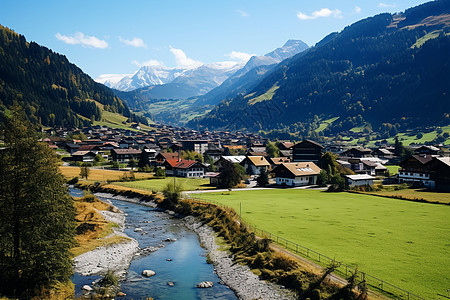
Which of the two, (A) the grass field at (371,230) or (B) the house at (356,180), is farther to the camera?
(B) the house at (356,180)

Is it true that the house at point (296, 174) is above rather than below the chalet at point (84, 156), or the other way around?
below

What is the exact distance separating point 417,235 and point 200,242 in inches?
1059

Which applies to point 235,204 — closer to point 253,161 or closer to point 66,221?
point 66,221

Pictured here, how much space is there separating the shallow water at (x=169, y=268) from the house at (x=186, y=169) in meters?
47.7

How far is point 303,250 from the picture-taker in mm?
33969

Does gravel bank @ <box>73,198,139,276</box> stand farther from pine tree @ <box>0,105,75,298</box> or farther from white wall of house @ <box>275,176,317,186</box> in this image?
white wall of house @ <box>275,176,317,186</box>

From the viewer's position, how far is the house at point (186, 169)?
345ft

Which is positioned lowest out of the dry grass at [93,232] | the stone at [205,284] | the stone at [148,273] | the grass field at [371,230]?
the stone at [205,284]

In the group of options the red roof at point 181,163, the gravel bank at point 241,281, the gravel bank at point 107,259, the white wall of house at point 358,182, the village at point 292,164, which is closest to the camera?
the gravel bank at point 241,281

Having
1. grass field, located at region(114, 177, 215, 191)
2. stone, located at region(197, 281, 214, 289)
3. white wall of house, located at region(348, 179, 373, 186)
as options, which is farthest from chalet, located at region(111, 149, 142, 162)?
stone, located at region(197, 281, 214, 289)

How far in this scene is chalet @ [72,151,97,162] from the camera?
465 ft

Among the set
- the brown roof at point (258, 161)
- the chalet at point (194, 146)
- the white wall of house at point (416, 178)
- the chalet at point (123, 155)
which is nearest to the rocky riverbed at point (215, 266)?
the brown roof at point (258, 161)

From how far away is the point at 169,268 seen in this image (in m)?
36.6

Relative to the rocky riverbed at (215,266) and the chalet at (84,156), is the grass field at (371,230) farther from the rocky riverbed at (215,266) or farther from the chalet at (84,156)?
the chalet at (84,156)
